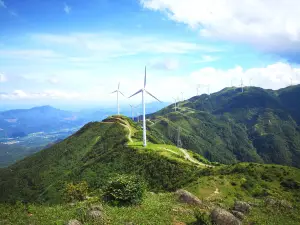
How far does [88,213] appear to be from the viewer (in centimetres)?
3078

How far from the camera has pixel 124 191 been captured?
123ft

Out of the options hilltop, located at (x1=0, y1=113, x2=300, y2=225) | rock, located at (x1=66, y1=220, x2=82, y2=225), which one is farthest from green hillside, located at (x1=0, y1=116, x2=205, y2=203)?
rock, located at (x1=66, y1=220, x2=82, y2=225)

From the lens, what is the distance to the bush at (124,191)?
122 ft

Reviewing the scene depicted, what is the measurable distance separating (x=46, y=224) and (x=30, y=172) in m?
163

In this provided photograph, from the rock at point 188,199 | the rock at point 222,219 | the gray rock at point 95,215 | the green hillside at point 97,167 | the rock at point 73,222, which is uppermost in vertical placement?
the rock at point 73,222

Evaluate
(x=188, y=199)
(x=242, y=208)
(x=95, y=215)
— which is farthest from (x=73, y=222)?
(x=242, y=208)

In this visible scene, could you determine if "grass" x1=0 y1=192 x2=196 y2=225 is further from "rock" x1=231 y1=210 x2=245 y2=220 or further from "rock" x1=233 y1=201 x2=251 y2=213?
"rock" x1=233 y1=201 x2=251 y2=213

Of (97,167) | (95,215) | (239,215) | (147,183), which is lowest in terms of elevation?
(97,167)

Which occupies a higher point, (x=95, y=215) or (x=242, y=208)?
(x=95, y=215)

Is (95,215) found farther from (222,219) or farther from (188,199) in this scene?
(188,199)

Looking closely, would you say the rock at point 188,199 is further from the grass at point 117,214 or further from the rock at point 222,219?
the rock at point 222,219

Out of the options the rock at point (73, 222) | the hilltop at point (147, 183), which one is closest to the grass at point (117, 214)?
the hilltop at point (147, 183)

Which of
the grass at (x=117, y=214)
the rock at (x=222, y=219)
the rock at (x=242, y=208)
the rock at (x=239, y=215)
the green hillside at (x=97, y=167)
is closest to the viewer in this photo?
the grass at (x=117, y=214)

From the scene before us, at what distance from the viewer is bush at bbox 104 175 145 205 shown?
37.1m
